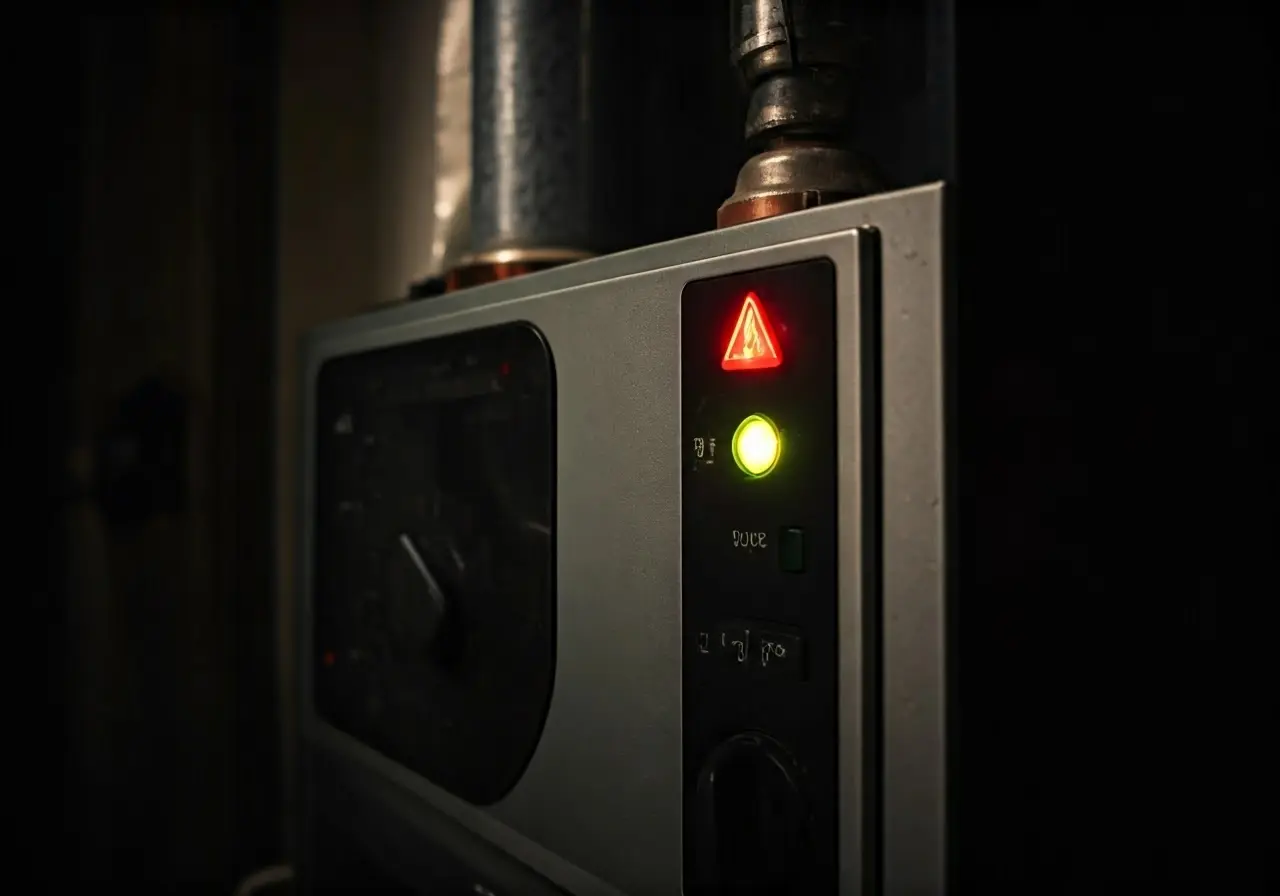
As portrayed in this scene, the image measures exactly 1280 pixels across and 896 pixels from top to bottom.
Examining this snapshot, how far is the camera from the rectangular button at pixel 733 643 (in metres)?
0.35

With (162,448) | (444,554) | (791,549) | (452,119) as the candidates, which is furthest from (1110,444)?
(162,448)

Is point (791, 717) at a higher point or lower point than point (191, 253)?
lower

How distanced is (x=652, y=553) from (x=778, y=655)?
0.26ft

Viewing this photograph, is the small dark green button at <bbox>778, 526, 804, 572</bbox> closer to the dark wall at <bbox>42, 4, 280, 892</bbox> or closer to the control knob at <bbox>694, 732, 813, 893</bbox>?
the control knob at <bbox>694, 732, 813, 893</bbox>

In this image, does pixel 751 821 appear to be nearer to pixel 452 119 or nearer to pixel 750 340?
pixel 750 340

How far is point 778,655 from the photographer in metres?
0.33

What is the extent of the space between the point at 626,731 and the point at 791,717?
10cm

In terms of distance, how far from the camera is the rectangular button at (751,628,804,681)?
0.33 m

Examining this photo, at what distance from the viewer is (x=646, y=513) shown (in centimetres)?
39

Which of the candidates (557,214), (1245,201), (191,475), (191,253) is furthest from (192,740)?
(1245,201)

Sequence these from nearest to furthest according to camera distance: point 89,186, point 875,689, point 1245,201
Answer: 1. point 875,689
2. point 1245,201
3. point 89,186

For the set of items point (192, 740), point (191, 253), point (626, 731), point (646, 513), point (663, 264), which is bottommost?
point (192, 740)

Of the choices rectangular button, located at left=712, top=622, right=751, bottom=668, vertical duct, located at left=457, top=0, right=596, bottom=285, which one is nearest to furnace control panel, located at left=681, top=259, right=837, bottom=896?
rectangular button, located at left=712, top=622, right=751, bottom=668

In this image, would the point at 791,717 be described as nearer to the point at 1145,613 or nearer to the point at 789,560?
the point at 789,560
